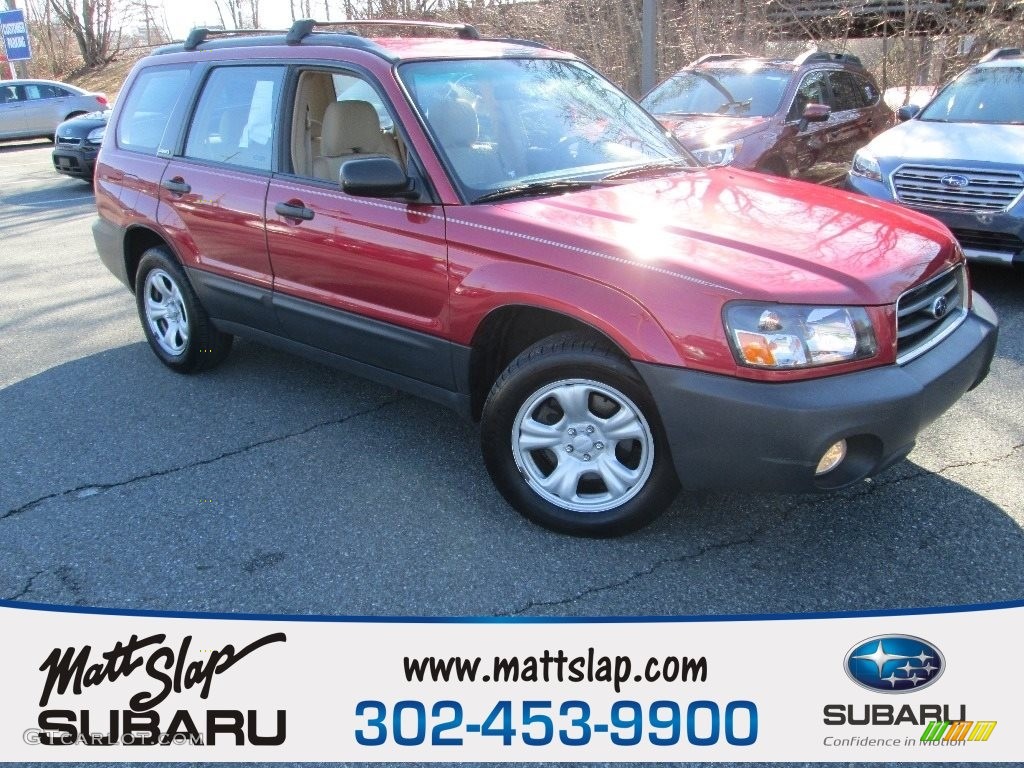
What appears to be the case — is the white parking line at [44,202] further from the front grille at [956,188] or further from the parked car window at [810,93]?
the front grille at [956,188]

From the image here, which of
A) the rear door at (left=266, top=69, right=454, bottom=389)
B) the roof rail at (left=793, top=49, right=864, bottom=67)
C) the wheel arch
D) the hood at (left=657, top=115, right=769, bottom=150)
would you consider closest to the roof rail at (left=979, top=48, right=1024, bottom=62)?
the roof rail at (left=793, top=49, right=864, bottom=67)

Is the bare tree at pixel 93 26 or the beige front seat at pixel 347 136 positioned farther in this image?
the bare tree at pixel 93 26

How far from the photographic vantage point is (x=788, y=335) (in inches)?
108

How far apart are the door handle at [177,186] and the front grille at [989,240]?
4841 millimetres

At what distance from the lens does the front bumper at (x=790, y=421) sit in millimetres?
2729

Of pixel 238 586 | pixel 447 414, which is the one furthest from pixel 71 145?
pixel 238 586

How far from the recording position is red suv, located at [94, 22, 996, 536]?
281 centimetres

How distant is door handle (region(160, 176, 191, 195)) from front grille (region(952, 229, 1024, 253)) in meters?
4.84

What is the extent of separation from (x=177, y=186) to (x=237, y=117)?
0.52 meters

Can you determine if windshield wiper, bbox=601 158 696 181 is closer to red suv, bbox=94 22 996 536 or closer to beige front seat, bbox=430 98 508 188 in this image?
red suv, bbox=94 22 996 536

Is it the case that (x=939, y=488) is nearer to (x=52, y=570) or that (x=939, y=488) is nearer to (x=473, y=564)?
(x=473, y=564)

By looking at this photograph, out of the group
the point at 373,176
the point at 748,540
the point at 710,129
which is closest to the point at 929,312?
the point at 748,540

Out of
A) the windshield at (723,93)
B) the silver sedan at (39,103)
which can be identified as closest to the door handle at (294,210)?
the windshield at (723,93)

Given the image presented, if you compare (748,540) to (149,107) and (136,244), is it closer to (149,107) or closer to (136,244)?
(136,244)
